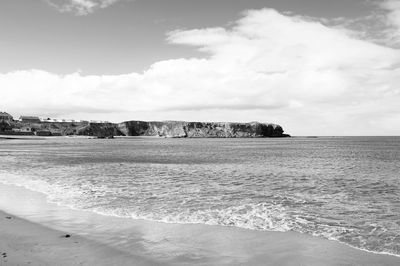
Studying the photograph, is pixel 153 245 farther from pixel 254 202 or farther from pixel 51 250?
pixel 254 202

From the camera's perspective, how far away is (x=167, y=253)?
37.6 feet

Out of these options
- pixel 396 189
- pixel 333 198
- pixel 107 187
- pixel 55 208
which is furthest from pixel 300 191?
pixel 55 208

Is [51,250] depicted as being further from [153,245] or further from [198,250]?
[198,250]

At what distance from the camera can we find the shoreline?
10.9m

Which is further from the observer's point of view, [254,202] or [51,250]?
[254,202]

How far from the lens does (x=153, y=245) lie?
40.6 feet

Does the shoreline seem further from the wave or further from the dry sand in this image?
the wave

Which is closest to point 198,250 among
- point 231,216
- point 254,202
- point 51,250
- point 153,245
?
point 153,245

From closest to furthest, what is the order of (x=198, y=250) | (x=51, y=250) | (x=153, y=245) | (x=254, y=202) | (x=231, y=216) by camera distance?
(x=51, y=250)
(x=198, y=250)
(x=153, y=245)
(x=231, y=216)
(x=254, y=202)

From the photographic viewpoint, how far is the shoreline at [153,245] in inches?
427

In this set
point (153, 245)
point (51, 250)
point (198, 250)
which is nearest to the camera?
point (51, 250)

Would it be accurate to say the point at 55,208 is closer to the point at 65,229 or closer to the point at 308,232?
the point at 65,229

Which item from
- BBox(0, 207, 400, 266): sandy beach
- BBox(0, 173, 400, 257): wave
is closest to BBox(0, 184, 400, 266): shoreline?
BBox(0, 207, 400, 266): sandy beach

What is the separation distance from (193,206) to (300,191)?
10052 millimetres
